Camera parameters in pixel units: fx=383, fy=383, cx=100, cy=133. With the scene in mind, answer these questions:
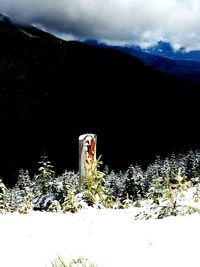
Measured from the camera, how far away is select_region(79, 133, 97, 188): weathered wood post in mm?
6969

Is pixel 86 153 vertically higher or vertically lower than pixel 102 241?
higher

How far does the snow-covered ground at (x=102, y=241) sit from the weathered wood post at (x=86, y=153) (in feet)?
4.19

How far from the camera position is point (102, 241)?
4504 mm

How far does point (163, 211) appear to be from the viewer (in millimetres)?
5934

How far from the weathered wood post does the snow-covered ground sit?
1278mm

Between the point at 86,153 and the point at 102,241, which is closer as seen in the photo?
the point at 102,241

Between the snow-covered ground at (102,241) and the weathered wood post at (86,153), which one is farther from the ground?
the weathered wood post at (86,153)

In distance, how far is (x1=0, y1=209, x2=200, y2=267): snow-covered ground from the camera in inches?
151

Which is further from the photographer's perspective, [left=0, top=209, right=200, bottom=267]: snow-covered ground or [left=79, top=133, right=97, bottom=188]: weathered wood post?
[left=79, top=133, right=97, bottom=188]: weathered wood post

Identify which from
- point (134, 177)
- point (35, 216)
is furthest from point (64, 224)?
point (134, 177)

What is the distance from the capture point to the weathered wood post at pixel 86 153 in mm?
6969

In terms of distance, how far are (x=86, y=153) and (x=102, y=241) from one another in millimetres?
2763

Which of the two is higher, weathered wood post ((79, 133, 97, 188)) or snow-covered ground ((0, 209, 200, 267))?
weathered wood post ((79, 133, 97, 188))

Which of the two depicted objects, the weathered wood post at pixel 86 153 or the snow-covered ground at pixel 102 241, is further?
the weathered wood post at pixel 86 153
